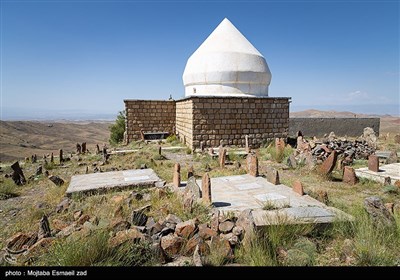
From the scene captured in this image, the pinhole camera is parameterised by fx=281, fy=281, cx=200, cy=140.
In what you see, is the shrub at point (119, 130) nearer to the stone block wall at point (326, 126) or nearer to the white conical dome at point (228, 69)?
the white conical dome at point (228, 69)

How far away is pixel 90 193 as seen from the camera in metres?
5.91

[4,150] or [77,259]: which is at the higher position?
[77,259]

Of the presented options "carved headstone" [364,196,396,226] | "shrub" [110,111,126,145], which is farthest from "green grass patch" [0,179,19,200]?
"shrub" [110,111,126,145]

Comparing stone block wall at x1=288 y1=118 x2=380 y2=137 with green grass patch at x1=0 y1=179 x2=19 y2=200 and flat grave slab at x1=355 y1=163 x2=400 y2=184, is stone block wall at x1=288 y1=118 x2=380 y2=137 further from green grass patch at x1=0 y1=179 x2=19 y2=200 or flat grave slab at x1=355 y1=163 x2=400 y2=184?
green grass patch at x1=0 y1=179 x2=19 y2=200

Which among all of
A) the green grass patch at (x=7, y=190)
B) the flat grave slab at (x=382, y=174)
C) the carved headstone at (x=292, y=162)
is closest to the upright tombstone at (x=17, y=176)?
the green grass patch at (x=7, y=190)

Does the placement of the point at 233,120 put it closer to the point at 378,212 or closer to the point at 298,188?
the point at 298,188

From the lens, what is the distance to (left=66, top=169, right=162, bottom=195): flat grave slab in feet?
19.9

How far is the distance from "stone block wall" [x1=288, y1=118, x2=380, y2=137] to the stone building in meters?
4.97

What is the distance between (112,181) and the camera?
6.61m

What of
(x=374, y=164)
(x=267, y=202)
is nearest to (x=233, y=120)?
(x=374, y=164)

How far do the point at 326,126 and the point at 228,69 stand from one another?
28.9ft

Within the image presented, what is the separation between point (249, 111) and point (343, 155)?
179 inches
